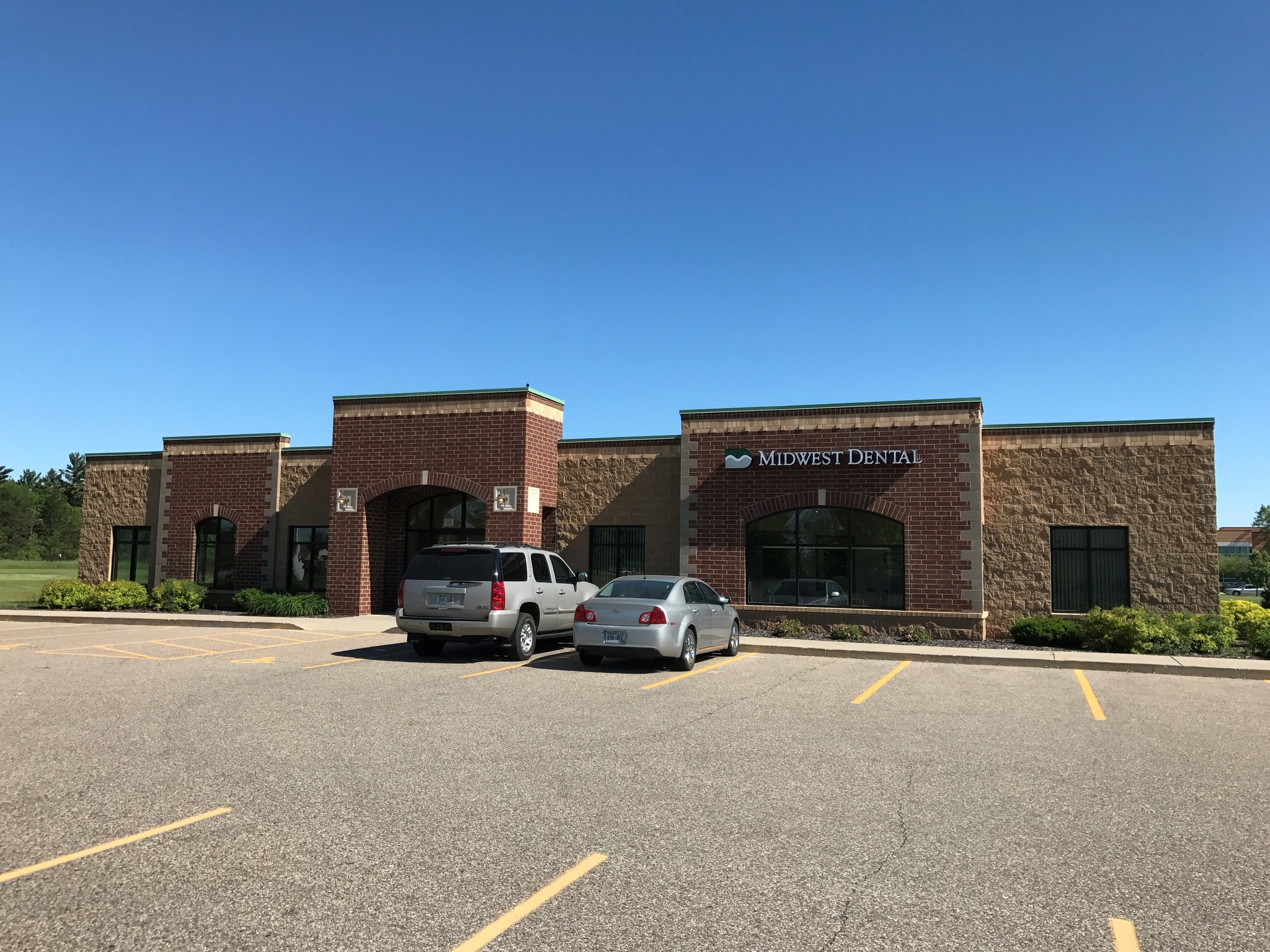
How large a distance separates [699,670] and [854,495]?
7818 millimetres

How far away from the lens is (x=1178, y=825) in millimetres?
6422

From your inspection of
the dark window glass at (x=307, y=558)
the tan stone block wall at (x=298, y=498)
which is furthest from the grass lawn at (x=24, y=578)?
the dark window glass at (x=307, y=558)

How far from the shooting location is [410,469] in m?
23.6

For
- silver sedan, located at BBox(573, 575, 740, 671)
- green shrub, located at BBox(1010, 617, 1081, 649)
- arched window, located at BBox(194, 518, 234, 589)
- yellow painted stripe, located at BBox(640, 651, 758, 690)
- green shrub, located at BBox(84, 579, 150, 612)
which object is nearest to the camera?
yellow painted stripe, located at BBox(640, 651, 758, 690)

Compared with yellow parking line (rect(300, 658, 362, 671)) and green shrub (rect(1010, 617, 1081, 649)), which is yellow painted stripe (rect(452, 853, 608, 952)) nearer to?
yellow parking line (rect(300, 658, 362, 671))

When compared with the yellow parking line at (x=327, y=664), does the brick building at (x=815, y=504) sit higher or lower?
higher

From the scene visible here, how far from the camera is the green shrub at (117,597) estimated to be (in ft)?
85.6

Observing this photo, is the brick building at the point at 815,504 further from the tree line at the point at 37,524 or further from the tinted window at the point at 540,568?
the tree line at the point at 37,524

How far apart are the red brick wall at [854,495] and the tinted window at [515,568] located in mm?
6912

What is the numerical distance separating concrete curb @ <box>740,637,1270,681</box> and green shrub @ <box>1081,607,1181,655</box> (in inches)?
21.0

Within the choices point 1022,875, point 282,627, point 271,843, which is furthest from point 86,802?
point 282,627

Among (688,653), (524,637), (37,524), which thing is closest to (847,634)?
(688,653)

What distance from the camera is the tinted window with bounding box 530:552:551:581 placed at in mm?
16422

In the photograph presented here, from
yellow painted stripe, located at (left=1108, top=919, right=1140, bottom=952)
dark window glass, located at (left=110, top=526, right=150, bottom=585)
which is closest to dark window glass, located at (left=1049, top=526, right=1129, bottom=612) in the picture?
yellow painted stripe, located at (left=1108, top=919, right=1140, bottom=952)
